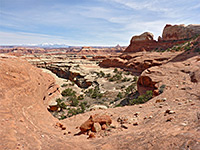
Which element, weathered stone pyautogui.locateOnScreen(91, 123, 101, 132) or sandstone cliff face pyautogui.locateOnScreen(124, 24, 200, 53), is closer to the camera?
weathered stone pyautogui.locateOnScreen(91, 123, 101, 132)

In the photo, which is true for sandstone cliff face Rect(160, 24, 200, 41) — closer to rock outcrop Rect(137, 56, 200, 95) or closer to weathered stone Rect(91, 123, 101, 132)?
rock outcrop Rect(137, 56, 200, 95)

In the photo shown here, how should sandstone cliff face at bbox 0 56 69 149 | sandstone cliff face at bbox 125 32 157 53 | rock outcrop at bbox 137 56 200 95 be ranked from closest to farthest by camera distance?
1. sandstone cliff face at bbox 0 56 69 149
2. rock outcrop at bbox 137 56 200 95
3. sandstone cliff face at bbox 125 32 157 53

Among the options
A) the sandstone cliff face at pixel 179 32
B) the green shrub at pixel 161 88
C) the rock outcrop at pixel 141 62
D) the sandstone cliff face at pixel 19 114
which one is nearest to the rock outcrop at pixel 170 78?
the green shrub at pixel 161 88

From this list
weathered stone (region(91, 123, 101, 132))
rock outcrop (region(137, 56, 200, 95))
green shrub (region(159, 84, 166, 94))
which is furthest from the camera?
rock outcrop (region(137, 56, 200, 95))

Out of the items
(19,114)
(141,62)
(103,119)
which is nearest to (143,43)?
(141,62)

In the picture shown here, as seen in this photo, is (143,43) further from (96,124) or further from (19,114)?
(19,114)

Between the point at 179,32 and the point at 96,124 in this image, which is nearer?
the point at 96,124

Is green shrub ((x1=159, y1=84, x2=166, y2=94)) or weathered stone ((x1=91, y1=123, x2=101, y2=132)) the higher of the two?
green shrub ((x1=159, y1=84, x2=166, y2=94))

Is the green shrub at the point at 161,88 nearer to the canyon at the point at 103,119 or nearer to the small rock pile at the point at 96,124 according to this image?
the canyon at the point at 103,119

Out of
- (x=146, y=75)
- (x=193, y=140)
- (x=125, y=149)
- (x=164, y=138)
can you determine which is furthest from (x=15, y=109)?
(x=146, y=75)

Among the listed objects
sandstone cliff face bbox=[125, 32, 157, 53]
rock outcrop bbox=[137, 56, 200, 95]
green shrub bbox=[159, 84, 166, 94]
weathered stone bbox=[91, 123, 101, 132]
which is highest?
sandstone cliff face bbox=[125, 32, 157, 53]

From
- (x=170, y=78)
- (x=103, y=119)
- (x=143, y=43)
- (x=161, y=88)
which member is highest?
(x=143, y=43)

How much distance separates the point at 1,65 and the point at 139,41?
52051mm

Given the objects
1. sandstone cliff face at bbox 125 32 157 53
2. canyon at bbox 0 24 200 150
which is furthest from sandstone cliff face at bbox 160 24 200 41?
canyon at bbox 0 24 200 150
